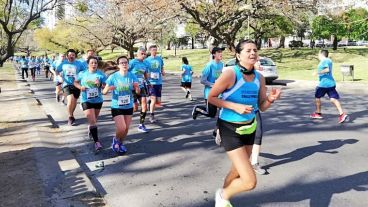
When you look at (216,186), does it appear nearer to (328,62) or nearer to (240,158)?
(240,158)

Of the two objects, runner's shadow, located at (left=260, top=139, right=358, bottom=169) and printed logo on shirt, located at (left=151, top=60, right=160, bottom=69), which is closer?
runner's shadow, located at (left=260, top=139, right=358, bottom=169)

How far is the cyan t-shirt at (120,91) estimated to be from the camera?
6.79m

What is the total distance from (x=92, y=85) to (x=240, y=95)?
4.16m

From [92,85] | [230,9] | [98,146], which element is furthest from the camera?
[230,9]

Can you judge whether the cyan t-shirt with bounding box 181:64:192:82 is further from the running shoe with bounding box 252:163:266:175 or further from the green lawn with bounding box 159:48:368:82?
the running shoe with bounding box 252:163:266:175

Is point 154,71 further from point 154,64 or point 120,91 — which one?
point 120,91

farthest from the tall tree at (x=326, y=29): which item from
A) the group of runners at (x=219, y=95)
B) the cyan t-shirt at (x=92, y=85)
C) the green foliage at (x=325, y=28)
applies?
the cyan t-shirt at (x=92, y=85)

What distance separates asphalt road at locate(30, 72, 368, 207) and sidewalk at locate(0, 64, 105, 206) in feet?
0.71

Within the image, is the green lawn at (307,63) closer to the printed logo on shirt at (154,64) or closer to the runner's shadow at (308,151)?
the printed logo on shirt at (154,64)

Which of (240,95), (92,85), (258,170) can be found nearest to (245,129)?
(240,95)

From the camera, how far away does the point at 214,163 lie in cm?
633

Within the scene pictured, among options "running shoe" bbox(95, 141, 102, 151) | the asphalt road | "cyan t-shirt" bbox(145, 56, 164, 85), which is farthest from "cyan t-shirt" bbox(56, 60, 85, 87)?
"running shoe" bbox(95, 141, 102, 151)

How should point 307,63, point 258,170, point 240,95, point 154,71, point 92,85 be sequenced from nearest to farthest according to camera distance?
1. point 240,95
2. point 258,170
3. point 92,85
4. point 154,71
5. point 307,63

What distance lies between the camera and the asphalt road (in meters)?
4.86
